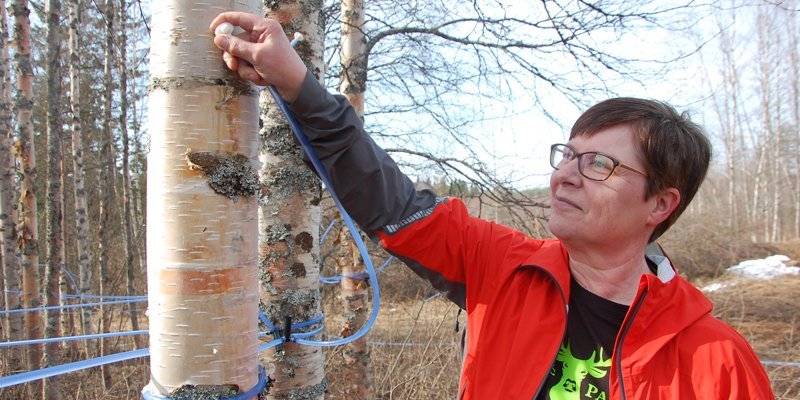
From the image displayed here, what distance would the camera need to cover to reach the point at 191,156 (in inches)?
33.8

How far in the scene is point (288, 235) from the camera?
1738mm

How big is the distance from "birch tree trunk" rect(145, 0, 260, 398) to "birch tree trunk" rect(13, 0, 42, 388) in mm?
4441

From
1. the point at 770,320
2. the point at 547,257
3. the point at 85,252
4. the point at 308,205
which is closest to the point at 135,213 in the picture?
the point at 85,252

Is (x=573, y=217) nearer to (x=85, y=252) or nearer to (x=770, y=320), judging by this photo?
(x=85, y=252)

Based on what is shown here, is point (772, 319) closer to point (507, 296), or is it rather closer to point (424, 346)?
point (424, 346)

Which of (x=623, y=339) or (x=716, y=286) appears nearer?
(x=623, y=339)

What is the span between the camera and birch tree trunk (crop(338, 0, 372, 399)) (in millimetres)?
3676

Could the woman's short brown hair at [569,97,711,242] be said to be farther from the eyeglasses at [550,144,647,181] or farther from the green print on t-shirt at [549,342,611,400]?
the green print on t-shirt at [549,342,611,400]

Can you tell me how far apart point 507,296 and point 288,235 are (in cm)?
83

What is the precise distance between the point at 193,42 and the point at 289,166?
0.90 meters

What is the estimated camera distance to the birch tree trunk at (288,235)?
171cm

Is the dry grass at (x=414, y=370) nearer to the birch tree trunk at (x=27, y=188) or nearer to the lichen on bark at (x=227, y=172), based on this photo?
the lichen on bark at (x=227, y=172)

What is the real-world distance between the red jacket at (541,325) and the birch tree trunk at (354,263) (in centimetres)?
240

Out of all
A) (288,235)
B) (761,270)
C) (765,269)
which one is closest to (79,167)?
(288,235)
